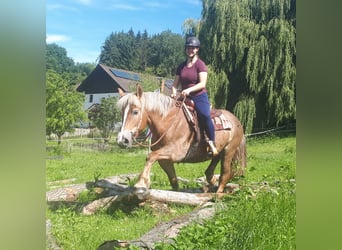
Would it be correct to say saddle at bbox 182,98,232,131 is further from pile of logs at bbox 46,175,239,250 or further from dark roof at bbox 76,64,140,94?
pile of logs at bbox 46,175,239,250

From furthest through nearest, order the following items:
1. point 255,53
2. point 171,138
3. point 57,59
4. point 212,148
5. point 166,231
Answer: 1. point 255,53
2. point 212,148
3. point 171,138
4. point 166,231
5. point 57,59

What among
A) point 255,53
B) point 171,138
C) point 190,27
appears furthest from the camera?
point 255,53

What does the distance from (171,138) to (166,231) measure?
870mm

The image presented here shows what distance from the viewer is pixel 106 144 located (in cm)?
458

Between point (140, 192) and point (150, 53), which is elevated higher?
point (150, 53)

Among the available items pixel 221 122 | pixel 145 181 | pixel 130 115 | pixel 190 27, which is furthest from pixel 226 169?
pixel 190 27

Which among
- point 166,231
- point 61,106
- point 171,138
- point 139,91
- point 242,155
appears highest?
point 139,91

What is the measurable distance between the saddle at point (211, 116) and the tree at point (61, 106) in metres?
0.97

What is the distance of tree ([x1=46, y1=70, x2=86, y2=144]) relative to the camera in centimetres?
444

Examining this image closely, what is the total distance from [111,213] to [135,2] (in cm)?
195

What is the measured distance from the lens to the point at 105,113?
4508 millimetres

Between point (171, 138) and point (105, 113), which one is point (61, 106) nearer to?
point (105, 113)

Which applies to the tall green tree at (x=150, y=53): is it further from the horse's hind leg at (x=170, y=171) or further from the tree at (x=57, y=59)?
the horse's hind leg at (x=170, y=171)
